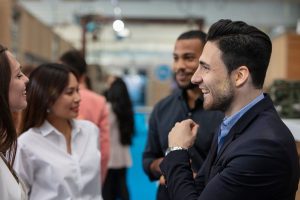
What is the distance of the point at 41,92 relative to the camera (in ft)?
7.13

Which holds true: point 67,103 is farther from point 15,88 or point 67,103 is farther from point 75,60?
point 75,60

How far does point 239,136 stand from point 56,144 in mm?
1069

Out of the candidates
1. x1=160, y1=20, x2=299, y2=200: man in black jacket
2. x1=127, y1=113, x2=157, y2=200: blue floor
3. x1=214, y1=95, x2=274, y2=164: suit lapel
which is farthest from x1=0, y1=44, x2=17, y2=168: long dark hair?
x1=127, y1=113, x2=157, y2=200: blue floor

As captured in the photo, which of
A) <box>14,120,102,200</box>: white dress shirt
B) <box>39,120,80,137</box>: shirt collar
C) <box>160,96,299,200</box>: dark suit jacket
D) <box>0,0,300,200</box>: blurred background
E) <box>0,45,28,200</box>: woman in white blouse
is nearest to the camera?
<box>160,96,299,200</box>: dark suit jacket

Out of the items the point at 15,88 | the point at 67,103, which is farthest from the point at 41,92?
the point at 15,88

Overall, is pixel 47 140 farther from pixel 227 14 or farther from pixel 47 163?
pixel 227 14

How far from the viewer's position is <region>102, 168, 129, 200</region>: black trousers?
→ 4.61 metres

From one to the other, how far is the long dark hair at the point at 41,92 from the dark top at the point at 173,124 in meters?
0.53

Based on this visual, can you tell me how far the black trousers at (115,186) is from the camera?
4.61 m

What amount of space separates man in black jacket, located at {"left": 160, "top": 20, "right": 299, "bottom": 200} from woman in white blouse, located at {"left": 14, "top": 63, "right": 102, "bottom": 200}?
0.72 meters

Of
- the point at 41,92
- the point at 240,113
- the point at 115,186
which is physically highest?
the point at 240,113

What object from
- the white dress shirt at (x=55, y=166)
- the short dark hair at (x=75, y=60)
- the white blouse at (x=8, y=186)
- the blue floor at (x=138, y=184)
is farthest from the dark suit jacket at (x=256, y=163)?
the blue floor at (x=138, y=184)

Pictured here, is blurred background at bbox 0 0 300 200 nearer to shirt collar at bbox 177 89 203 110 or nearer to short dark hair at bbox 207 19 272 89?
shirt collar at bbox 177 89 203 110

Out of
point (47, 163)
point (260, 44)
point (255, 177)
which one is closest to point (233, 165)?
point (255, 177)
